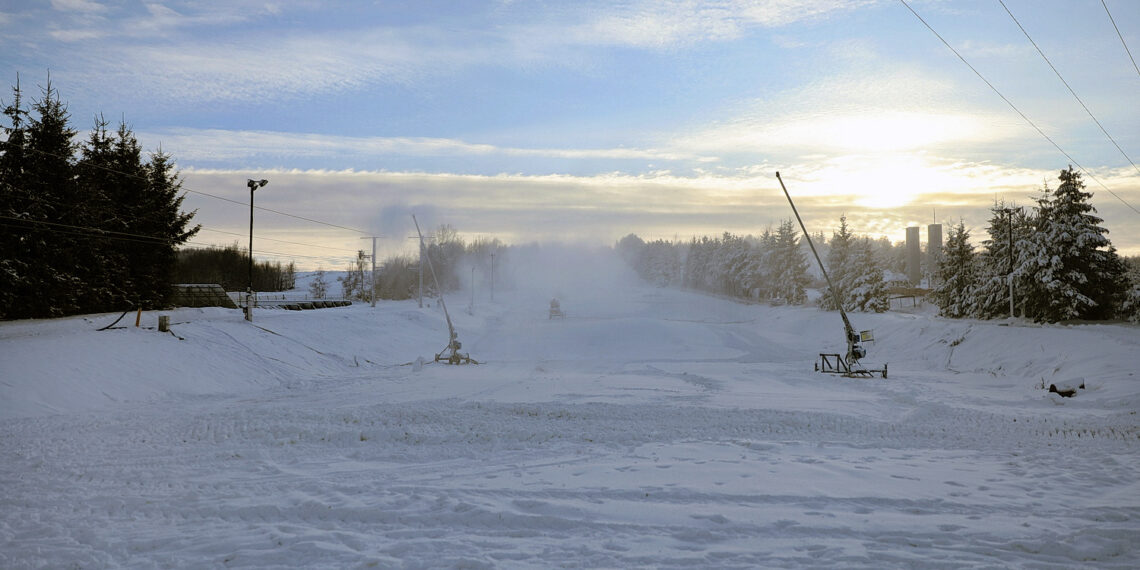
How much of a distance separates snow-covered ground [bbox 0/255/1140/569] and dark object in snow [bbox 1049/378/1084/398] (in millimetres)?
205

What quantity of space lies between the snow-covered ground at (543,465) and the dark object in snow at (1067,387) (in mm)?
205

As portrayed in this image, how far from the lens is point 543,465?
977 centimetres

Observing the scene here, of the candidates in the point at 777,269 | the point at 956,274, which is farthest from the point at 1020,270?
the point at 777,269

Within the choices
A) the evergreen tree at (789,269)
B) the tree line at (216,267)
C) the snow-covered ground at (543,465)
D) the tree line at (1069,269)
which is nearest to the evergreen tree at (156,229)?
the snow-covered ground at (543,465)

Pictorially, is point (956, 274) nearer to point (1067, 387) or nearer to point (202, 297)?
point (1067, 387)

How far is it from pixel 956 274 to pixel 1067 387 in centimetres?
4035

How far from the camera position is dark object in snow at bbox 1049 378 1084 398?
1797 centimetres

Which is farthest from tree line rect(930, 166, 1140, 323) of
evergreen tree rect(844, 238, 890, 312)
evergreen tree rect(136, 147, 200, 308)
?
evergreen tree rect(136, 147, 200, 308)

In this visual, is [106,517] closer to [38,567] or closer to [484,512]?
[38,567]

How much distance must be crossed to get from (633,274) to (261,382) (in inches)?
6671

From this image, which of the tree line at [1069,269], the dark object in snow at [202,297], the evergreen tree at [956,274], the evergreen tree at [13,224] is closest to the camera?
the evergreen tree at [13,224]

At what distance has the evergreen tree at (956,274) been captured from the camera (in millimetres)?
52344

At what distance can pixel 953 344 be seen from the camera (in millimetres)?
32250

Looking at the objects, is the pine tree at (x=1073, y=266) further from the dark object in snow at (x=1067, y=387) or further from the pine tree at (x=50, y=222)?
the pine tree at (x=50, y=222)
